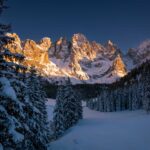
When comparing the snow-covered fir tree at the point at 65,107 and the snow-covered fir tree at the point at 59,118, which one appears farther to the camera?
the snow-covered fir tree at the point at 65,107

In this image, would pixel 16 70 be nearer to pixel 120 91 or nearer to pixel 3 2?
pixel 3 2

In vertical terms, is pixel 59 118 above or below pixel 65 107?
below

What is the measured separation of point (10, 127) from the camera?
10.9 metres

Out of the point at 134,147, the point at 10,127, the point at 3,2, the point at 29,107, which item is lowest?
the point at 134,147

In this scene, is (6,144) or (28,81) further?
(28,81)

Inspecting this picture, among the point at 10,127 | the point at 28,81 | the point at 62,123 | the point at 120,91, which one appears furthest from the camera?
the point at 120,91

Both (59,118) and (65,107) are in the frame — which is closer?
(59,118)

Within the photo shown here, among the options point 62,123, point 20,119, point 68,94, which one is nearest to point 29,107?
point 20,119

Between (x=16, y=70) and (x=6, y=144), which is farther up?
(x=16, y=70)

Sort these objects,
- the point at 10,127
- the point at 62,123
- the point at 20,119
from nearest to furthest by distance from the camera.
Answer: the point at 10,127 → the point at 20,119 → the point at 62,123

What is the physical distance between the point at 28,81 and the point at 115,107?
321 feet

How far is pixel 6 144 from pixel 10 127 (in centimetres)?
106

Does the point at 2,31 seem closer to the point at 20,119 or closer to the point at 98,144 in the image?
the point at 20,119

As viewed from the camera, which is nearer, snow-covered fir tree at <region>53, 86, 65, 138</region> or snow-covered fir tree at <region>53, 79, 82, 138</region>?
snow-covered fir tree at <region>53, 86, 65, 138</region>
